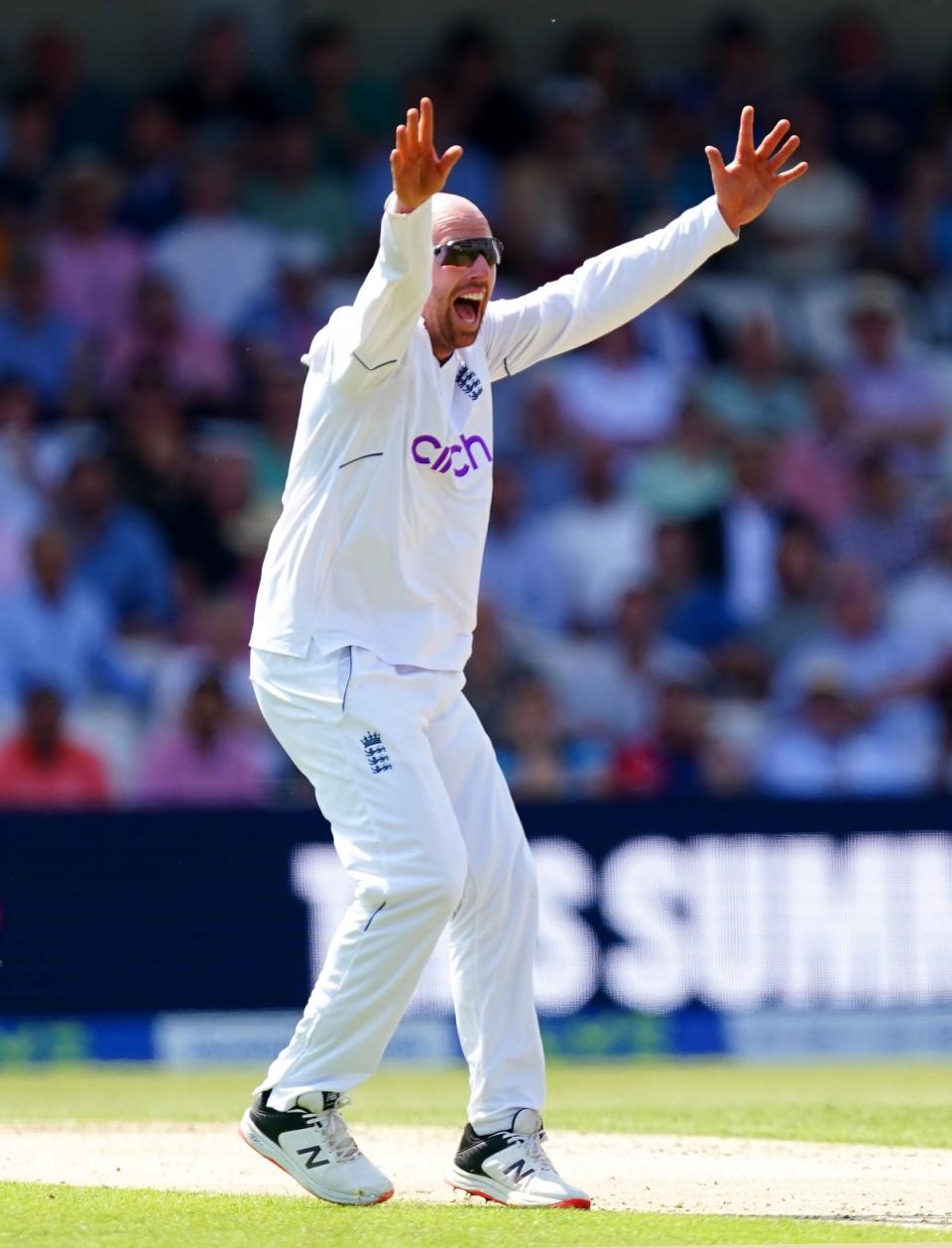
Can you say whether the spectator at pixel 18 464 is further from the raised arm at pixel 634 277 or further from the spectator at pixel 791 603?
the raised arm at pixel 634 277

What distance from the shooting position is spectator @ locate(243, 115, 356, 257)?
44.8 ft

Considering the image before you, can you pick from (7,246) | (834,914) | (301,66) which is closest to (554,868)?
(834,914)

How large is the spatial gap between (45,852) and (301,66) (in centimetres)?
617

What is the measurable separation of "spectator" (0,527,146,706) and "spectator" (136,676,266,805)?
1.40 ft

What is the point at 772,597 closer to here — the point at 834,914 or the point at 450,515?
the point at 834,914

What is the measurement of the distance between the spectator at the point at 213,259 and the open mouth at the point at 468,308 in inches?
310

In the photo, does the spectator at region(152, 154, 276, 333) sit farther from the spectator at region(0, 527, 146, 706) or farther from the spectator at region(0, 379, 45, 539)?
the spectator at region(0, 527, 146, 706)

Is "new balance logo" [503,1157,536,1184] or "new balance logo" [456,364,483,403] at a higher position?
"new balance logo" [456,364,483,403]

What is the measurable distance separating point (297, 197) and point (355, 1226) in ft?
31.9

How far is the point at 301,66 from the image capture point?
1434 cm

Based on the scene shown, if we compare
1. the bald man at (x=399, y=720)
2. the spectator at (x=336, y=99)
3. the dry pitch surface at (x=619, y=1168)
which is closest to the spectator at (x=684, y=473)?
the spectator at (x=336, y=99)

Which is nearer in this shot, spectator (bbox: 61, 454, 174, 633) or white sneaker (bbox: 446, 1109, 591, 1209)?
white sneaker (bbox: 446, 1109, 591, 1209)

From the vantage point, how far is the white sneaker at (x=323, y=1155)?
5.21 metres

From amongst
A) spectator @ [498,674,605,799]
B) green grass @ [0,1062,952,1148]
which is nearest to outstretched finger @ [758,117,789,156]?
green grass @ [0,1062,952,1148]
